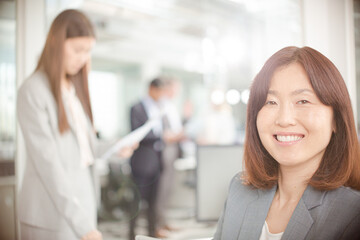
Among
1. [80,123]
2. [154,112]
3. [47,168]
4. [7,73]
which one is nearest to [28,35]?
[7,73]

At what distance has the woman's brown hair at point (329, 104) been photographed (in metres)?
0.65

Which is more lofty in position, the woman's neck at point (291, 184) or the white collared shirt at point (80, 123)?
the white collared shirt at point (80, 123)

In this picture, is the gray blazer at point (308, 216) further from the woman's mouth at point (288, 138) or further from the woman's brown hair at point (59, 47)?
the woman's brown hair at point (59, 47)

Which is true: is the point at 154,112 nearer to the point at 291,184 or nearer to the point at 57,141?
the point at 57,141

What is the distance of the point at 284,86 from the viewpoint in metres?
0.68

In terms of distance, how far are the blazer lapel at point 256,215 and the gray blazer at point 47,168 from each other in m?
0.51

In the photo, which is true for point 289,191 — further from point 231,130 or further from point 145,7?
point 145,7

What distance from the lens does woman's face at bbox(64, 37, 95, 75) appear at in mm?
1070

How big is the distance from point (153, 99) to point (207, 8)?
1871 mm

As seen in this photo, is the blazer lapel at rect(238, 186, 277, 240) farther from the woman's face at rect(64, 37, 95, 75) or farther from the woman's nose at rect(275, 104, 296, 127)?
the woman's face at rect(64, 37, 95, 75)

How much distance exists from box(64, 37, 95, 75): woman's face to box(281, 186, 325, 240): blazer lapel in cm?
80

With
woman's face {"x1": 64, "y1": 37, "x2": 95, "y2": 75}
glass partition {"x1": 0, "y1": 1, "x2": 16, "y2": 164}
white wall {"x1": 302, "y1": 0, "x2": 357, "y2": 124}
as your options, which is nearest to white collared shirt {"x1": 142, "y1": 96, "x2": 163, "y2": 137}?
glass partition {"x1": 0, "y1": 1, "x2": 16, "y2": 164}

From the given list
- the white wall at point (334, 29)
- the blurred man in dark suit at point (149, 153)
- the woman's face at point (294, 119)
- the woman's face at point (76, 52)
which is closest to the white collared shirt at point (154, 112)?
the blurred man in dark suit at point (149, 153)

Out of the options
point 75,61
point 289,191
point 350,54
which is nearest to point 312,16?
point 350,54
